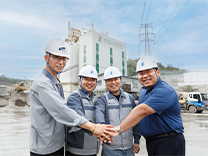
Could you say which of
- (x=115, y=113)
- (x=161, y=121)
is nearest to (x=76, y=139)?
(x=115, y=113)

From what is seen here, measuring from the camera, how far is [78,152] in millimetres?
2141

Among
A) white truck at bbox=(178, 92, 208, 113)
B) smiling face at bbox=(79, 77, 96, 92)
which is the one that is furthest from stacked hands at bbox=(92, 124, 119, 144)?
white truck at bbox=(178, 92, 208, 113)

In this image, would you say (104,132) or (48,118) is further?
(104,132)

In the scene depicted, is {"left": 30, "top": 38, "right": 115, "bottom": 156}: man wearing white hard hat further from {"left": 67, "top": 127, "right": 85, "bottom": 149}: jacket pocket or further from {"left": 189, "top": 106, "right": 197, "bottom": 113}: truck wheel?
{"left": 189, "top": 106, "right": 197, "bottom": 113}: truck wheel

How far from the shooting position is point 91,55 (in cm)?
3394

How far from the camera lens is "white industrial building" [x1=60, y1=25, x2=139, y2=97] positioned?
34344 millimetres

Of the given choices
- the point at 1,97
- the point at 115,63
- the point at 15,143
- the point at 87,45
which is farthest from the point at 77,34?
the point at 15,143

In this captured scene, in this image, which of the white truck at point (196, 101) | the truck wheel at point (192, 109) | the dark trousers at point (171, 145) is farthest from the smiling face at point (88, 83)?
the truck wheel at point (192, 109)

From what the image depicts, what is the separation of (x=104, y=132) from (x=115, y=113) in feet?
1.31

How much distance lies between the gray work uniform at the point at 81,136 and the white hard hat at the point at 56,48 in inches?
24.8

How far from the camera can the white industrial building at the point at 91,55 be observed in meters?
34.3

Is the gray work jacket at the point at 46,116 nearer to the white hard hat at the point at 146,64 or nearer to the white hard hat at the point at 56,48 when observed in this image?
the white hard hat at the point at 56,48

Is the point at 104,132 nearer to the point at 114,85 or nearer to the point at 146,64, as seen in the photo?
the point at 114,85

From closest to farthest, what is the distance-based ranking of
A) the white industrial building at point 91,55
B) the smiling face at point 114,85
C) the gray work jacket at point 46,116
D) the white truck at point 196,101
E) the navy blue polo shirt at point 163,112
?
the gray work jacket at point 46,116
the navy blue polo shirt at point 163,112
the smiling face at point 114,85
the white truck at point 196,101
the white industrial building at point 91,55
